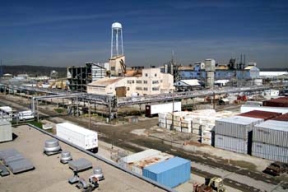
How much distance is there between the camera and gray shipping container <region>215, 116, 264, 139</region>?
102 ft

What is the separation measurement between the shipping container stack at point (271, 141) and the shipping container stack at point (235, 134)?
3.45 feet

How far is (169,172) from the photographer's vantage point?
2214 cm

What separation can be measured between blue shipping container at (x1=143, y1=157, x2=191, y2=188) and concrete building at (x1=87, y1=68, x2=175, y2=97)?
50.4 meters

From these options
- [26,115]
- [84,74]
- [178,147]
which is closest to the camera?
[178,147]

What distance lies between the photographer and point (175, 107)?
57.4 meters

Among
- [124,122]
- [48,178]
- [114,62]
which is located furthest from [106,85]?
[48,178]

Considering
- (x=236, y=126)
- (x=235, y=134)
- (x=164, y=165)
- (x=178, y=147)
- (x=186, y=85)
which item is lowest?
(x=178, y=147)

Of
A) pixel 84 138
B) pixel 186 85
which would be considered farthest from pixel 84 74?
pixel 84 138

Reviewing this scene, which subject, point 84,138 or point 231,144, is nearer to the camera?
point 84,138

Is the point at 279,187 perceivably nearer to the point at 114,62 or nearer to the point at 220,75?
the point at 114,62

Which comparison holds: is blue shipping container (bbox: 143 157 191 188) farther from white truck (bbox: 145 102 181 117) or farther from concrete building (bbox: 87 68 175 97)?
concrete building (bbox: 87 68 175 97)

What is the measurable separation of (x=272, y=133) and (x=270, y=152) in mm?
2123

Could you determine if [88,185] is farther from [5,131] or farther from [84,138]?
[84,138]

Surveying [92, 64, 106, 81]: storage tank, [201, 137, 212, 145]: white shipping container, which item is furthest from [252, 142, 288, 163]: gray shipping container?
[92, 64, 106, 81]: storage tank
